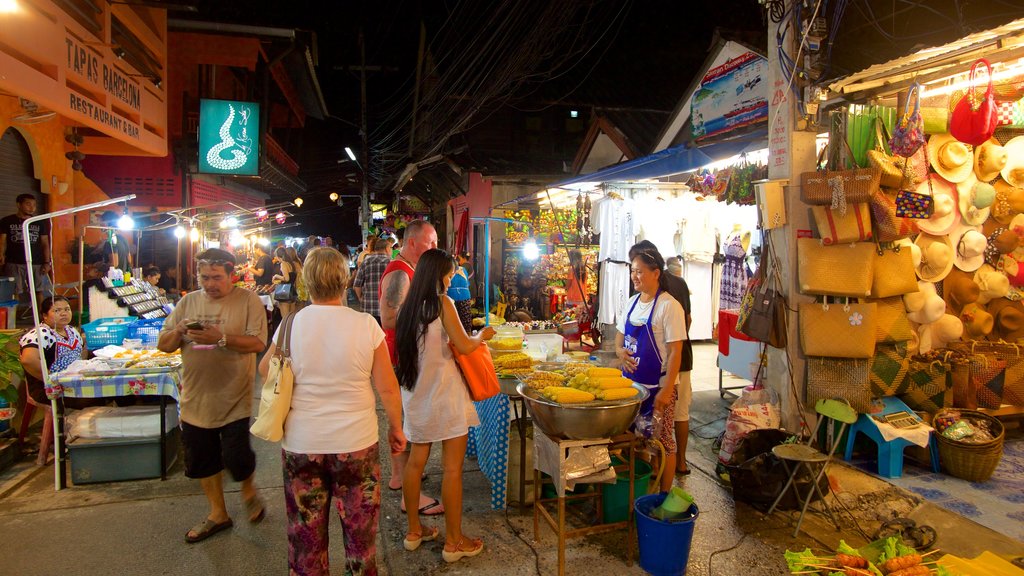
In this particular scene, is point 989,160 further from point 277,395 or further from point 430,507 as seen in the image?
point 277,395

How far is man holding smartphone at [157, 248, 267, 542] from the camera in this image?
3.96 metres

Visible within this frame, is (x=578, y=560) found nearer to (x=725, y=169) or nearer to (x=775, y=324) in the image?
(x=775, y=324)

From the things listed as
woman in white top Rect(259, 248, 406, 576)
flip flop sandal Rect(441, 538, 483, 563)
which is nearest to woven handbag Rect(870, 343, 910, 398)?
flip flop sandal Rect(441, 538, 483, 563)

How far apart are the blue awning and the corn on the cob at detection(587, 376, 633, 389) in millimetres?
3571

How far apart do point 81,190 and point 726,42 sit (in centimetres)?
1078

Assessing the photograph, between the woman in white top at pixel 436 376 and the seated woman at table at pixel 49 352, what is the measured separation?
3652 millimetres

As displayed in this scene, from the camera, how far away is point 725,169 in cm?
680

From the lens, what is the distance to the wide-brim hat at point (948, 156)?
18.8 ft

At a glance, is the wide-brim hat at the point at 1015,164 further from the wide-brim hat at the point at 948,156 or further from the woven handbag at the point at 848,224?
the woven handbag at the point at 848,224

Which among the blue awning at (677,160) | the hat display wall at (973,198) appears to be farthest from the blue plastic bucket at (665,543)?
Answer: the hat display wall at (973,198)

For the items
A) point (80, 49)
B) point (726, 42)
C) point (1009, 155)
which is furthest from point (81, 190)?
point (1009, 155)

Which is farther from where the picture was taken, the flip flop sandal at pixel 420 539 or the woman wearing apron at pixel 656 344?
the woman wearing apron at pixel 656 344

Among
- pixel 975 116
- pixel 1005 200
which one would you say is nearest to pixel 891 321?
pixel 975 116

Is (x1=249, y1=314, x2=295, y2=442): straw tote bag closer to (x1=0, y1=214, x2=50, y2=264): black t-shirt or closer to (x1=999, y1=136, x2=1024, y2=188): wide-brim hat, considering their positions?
(x1=0, y1=214, x2=50, y2=264): black t-shirt
